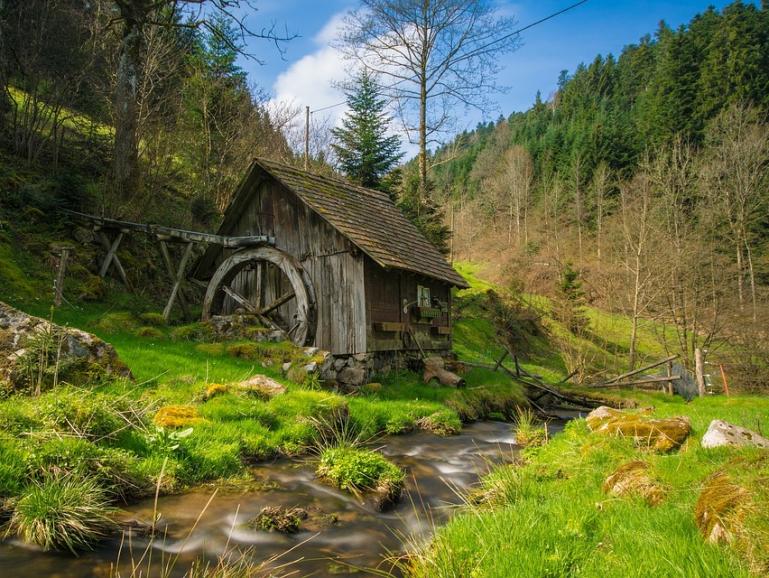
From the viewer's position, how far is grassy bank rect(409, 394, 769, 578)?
2.78 m

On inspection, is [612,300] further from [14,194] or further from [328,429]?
[14,194]

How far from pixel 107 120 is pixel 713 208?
1116 inches

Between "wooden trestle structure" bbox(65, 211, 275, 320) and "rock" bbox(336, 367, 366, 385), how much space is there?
14.1ft

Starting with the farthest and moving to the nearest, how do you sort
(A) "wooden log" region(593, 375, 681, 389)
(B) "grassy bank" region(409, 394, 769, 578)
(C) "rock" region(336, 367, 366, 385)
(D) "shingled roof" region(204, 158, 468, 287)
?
(A) "wooden log" region(593, 375, 681, 389)
(D) "shingled roof" region(204, 158, 468, 287)
(C) "rock" region(336, 367, 366, 385)
(B) "grassy bank" region(409, 394, 769, 578)

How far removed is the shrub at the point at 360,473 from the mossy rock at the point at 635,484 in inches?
89.1

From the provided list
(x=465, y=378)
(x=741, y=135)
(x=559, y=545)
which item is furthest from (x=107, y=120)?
(x=741, y=135)

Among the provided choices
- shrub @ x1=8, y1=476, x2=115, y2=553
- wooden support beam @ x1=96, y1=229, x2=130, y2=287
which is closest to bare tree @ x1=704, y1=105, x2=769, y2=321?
wooden support beam @ x1=96, y1=229, x2=130, y2=287

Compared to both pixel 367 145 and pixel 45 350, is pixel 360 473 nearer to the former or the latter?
pixel 45 350

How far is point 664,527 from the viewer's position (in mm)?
3367

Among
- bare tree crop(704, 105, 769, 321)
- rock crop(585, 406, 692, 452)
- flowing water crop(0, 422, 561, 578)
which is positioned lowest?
flowing water crop(0, 422, 561, 578)

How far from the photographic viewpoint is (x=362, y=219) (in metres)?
13.6

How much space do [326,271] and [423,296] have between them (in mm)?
3453

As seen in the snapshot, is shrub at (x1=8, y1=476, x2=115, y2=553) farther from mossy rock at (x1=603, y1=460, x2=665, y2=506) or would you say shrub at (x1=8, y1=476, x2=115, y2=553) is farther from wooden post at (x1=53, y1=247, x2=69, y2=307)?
wooden post at (x1=53, y1=247, x2=69, y2=307)

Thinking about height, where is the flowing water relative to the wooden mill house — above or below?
below
